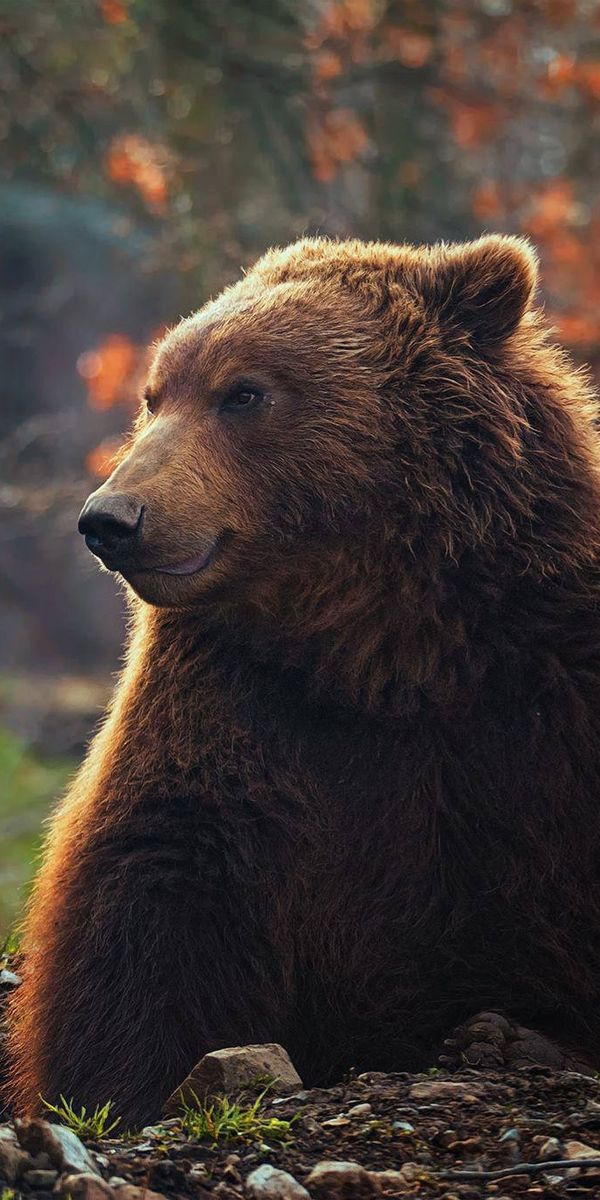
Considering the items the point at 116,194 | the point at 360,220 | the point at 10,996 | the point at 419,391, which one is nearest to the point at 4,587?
the point at 116,194

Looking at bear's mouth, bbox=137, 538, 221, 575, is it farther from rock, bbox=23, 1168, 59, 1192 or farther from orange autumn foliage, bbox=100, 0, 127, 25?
orange autumn foliage, bbox=100, 0, 127, 25

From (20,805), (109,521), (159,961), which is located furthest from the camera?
(20,805)

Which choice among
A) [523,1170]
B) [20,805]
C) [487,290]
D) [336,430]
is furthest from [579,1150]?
[20,805]

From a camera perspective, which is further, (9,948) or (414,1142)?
(9,948)

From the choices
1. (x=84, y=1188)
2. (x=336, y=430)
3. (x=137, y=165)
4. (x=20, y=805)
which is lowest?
(x=84, y=1188)

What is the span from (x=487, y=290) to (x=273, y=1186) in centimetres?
241

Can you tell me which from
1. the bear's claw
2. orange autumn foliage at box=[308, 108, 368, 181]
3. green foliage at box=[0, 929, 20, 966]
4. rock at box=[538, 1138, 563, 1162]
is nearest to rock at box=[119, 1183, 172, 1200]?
rock at box=[538, 1138, 563, 1162]

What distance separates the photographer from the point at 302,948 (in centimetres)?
370

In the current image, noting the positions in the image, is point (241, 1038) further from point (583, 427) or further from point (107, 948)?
point (583, 427)

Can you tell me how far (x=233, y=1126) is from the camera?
2.84 m

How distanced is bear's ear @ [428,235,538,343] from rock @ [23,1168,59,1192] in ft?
7.99

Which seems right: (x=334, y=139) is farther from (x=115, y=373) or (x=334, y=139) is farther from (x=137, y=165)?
(x=115, y=373)

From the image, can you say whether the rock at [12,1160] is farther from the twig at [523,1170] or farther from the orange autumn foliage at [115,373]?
the orange autumn foliage at [115,373]

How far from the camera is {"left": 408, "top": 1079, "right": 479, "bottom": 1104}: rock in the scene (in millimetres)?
3076
